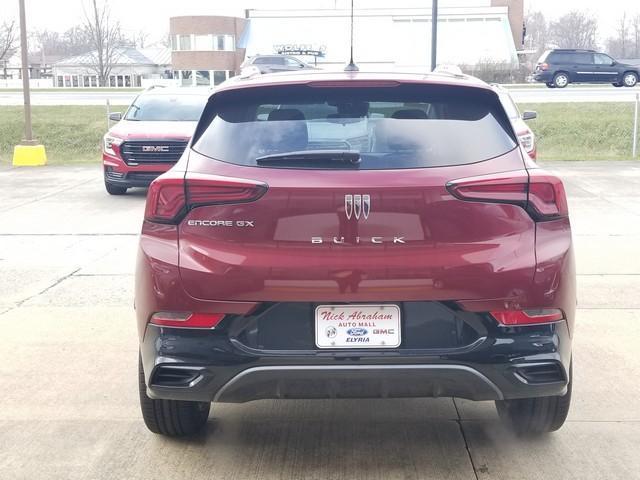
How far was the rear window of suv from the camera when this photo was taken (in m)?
3.50

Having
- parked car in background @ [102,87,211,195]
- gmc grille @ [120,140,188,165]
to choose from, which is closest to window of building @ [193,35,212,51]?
parked car in background @ [102,87,211,195]

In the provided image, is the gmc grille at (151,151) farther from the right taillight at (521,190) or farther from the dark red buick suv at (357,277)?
the right taillight at (521,190)

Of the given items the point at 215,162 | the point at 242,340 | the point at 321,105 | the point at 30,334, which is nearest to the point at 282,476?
the point at 242,340

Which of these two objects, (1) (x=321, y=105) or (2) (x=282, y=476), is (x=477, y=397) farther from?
(1) (x=321, y=105)

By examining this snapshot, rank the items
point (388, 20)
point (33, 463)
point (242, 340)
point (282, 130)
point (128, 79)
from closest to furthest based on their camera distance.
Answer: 1. point (242, 340)
2. point (282, 130)
3. point (33, 463)
4. point (388, 20)
5. point (128, 79)

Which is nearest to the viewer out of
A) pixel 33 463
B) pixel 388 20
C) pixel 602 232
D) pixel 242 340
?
pixel 242 340

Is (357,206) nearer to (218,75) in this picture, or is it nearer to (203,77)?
(218,75)

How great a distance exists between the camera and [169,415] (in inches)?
155

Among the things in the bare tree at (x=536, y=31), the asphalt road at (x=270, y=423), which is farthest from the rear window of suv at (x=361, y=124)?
the bare tree at (x=536, y=31)

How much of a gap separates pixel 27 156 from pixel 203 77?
5020 cm

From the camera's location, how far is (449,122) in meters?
3.62

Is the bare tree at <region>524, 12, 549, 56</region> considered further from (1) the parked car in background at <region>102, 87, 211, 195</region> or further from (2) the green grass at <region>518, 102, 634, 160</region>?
(1) the parked car in background at <region>102, 87, 211, 195</region>

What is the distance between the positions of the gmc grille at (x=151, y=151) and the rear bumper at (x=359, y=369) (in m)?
10.1

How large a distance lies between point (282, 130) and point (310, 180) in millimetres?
376
